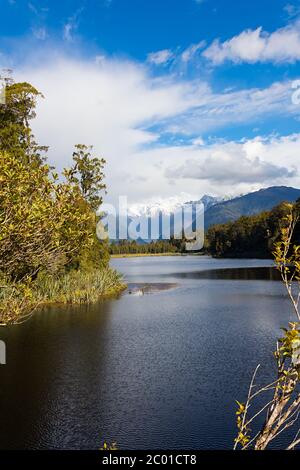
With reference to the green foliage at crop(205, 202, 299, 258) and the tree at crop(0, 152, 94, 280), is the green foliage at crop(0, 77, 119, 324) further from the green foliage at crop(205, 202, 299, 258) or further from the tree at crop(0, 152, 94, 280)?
the green foliage at crop(205, 202, 299, 258)

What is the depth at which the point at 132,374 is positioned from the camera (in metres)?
18.9

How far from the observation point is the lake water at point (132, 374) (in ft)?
43.2

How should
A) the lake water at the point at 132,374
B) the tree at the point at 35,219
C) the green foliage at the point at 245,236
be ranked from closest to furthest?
the tree at the point at 35,219
the lake water at the point at 132,374
the green foliage at the point at 245,236

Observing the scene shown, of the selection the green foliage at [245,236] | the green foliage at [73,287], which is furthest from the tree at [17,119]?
the green foliage at [245,236]

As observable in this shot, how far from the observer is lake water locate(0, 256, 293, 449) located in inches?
518

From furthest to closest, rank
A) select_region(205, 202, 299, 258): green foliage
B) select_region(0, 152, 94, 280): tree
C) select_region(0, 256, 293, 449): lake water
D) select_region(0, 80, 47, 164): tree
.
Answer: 1. select_region(205, 202, 299, 258): green foliage
2. select_region(0, 80, 47, 164): tree
3. select_region(0, 256, 293, 449): lake water
4. select_region(0, 152, 94, 280): tree

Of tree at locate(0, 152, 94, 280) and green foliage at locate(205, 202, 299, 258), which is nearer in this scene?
tree at locate(0, 152, 94, 280)

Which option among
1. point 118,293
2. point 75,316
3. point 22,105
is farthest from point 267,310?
point 22,105

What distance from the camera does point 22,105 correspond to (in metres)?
39.1

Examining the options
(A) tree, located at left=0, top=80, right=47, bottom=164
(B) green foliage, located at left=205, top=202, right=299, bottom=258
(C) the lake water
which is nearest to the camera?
(C) the lake water

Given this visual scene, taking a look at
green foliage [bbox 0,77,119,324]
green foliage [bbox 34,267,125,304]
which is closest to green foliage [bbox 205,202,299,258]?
green foliage [bbox 34,267,125,304]

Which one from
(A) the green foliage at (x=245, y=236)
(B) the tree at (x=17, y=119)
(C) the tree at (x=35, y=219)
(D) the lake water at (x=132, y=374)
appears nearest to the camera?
(C) the tree at (x=35, y=219)

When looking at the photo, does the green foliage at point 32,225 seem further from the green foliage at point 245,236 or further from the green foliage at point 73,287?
the green foliage at point 245,236
